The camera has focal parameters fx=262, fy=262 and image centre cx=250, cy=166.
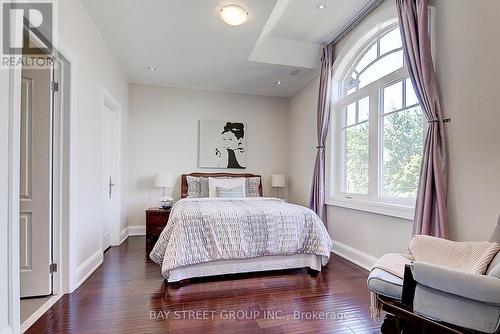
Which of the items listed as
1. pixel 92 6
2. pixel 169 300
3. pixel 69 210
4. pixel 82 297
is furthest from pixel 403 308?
pixel 92 6

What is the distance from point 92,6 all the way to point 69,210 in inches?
80.8

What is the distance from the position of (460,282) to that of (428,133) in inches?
55.0

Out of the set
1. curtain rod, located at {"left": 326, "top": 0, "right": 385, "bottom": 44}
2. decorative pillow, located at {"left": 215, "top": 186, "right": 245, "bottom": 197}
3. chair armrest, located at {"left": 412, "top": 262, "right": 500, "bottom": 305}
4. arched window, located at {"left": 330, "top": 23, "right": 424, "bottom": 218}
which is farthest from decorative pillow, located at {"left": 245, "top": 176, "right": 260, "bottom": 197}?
chair armrest, located at {"left": 412, "top": 262, "right": 500, "bottom": 305}

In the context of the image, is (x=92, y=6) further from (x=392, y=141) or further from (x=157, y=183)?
(x=392, y=141)

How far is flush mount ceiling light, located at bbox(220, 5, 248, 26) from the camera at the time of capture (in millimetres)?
2622

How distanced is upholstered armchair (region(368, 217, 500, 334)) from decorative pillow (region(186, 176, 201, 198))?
354cm

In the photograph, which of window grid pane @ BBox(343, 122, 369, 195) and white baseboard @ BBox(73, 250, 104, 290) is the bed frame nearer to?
white baseboard @ BBox(73, 250, 104, 290)

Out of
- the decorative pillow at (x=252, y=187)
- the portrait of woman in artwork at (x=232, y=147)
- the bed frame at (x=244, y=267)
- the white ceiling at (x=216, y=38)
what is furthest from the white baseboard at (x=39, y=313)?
the portrait of woman in artwork at (x=232, y=147)

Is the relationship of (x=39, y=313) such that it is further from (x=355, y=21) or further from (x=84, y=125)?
(x=355, y=21)

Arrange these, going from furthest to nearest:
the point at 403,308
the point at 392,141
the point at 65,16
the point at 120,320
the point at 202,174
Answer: the point at 202,174
the point at 392,141
the point at 65,16
the point at 120,320
the point at 403,308

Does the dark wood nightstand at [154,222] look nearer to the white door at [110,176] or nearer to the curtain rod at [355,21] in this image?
the white door at [110,176]

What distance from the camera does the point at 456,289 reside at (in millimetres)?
1320

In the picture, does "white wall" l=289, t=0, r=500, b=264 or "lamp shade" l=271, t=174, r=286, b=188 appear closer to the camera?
"white wall" l=289, t=0, r=500, b=264

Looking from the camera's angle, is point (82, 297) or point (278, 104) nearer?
point (82, 297)
